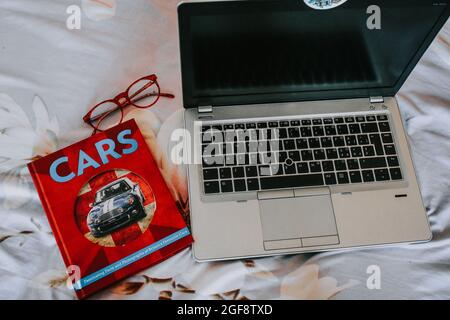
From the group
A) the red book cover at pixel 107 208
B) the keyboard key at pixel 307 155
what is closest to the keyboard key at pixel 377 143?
the keyboard key at pixel 307 155

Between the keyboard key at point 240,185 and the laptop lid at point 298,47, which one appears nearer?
the laptop lid at point 298,47

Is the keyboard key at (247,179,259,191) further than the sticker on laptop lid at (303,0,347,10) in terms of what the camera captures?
Yes

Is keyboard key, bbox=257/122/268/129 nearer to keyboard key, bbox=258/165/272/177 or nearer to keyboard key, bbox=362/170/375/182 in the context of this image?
keyboard key, bbox=258/165/272/177

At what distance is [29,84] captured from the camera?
0.77 m

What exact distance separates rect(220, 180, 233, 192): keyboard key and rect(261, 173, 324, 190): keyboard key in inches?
1.9

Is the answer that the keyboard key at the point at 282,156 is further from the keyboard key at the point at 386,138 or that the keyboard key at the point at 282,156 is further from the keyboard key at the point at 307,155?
the keyboard key at the point at 386,138

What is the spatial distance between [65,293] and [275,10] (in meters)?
0.49

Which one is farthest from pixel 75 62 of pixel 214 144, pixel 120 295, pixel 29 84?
pixel 120 295

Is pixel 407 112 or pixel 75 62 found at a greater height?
pixel 75 62

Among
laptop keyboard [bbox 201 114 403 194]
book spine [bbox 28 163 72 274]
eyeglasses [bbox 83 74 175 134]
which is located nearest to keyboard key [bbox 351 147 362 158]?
laptop keyboard [bbox 201 114 403 194]

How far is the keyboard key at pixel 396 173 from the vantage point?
0.68m

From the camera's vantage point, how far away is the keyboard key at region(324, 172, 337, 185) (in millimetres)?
668

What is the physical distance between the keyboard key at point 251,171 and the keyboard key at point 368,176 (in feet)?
0.55
